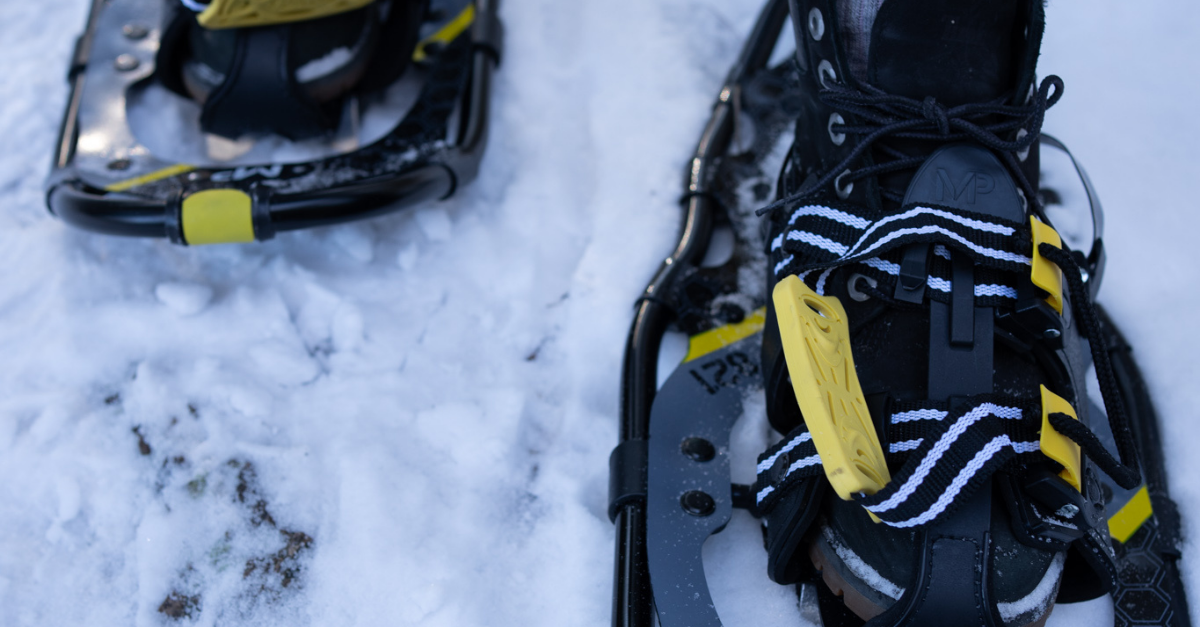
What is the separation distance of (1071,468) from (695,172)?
842 mm

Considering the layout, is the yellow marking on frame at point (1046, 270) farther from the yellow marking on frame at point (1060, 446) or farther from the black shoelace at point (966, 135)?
the yellow marking on frame at point (1060, 446)

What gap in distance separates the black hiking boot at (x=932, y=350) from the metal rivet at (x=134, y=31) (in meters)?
1.30

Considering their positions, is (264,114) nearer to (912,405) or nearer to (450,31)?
(450,31)

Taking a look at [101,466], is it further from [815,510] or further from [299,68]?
[815,510]

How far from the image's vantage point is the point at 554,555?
116 centimetres

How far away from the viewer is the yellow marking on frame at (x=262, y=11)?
1.41 m

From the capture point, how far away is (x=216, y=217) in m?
1.36

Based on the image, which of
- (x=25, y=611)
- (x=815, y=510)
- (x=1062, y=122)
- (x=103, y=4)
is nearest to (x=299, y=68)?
(x=103, y=4)

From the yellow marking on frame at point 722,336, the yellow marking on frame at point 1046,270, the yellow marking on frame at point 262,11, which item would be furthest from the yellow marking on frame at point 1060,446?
the yellow marking on frame at point 262,11

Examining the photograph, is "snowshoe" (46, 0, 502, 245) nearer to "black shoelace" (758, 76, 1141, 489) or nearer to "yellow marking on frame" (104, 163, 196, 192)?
"yellow marking on frame" (104, 163, 196, 192)

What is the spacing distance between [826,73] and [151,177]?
1.13 meters

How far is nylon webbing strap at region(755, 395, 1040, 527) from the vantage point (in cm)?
88

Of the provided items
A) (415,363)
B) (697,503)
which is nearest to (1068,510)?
(697,503)

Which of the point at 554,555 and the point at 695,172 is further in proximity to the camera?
the point at 695,172
